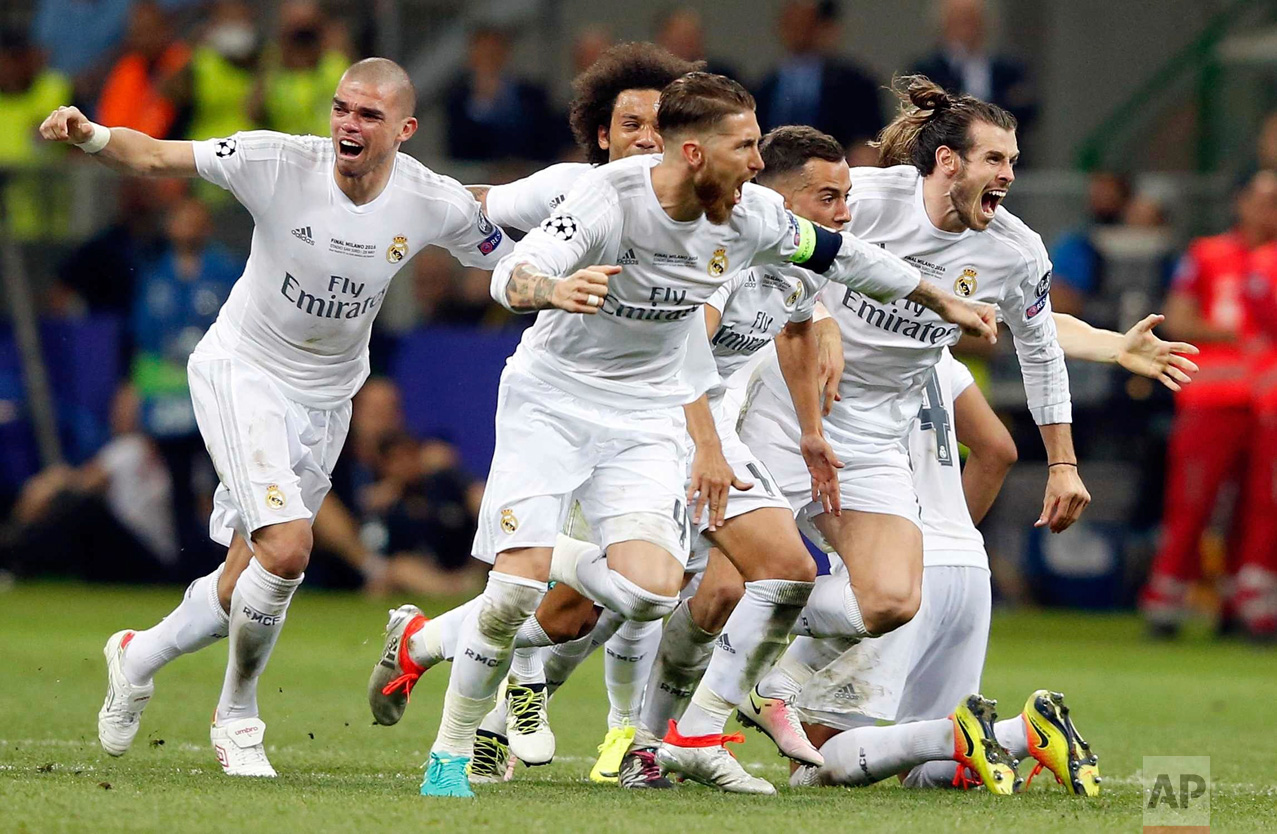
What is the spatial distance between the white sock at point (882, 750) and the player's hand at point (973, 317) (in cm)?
134

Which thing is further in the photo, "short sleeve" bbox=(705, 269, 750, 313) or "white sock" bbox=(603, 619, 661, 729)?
"white sock" bbox=(603, 619, 661, 729)

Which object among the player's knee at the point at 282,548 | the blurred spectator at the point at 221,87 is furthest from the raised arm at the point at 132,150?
the blurred spectator at the point at 221,87

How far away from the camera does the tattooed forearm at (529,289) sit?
5.55 meters

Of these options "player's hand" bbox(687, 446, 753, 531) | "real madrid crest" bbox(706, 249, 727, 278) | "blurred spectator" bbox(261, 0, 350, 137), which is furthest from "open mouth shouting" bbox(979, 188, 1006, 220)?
"blurred spectator" bbox(261, 0, 350, 137)

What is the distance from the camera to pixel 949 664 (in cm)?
755

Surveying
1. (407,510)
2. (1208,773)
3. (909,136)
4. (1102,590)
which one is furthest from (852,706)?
(1102,590)

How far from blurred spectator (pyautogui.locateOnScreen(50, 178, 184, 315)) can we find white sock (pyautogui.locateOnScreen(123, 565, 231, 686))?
793 centimetres

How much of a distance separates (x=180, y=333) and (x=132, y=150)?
7639mm

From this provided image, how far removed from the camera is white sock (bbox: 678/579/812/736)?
6707 mm

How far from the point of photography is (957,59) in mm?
14266

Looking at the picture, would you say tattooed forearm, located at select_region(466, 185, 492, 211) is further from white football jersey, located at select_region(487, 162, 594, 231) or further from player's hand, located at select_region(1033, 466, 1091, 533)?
player's hand, located at select_region(1033, 466, 1091, 533)

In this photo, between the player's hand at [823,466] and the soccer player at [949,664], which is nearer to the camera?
the soccer player at [949,664]

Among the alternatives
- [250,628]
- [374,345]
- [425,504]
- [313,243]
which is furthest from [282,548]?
[374,345]

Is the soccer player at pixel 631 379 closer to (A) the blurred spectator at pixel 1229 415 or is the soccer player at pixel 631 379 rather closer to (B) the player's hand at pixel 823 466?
(B) the player's hand at pixel 823 466
